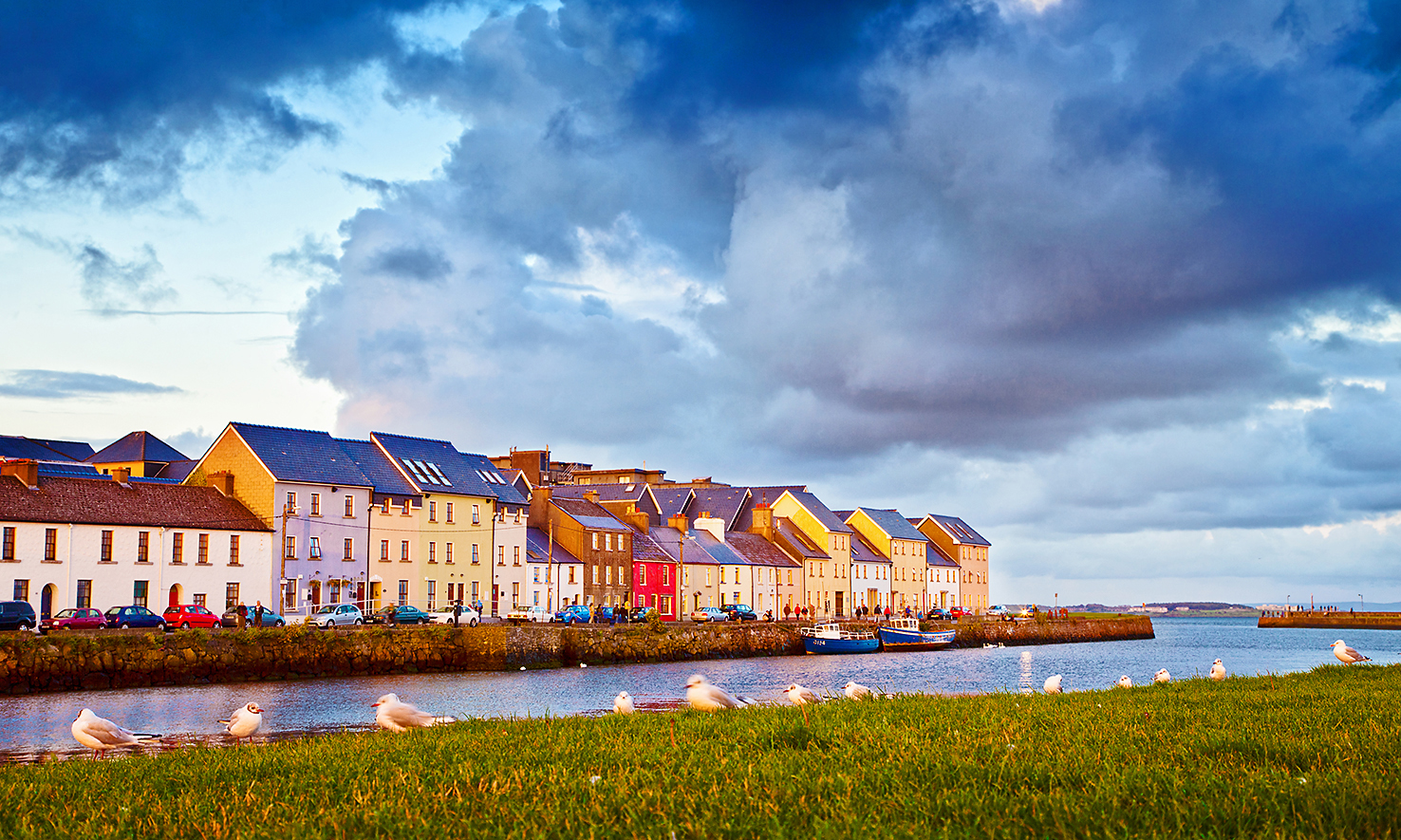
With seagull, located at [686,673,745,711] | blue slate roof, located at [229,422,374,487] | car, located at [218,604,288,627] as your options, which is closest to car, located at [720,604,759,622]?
blue slate roof, located at [229,422,374,487]

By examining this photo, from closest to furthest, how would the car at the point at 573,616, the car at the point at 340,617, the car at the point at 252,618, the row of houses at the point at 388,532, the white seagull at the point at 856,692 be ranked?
1. the white seagull at the point at 856,692
2. the car at the point at 252,618
3. the row of houses at the point at 388,532
4. the car at the point at 340,617
5. the car at the point at 573,616

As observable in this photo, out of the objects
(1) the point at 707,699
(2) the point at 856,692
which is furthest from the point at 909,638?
(1) the point at 707,699

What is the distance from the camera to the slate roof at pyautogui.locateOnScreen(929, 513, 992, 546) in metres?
151

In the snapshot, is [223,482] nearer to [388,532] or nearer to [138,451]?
[388,532]

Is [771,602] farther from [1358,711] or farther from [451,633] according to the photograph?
[1358,711]

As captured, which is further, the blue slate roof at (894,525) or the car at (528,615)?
the blue slate roof at (894,525)

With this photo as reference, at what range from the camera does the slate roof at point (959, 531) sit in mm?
150875

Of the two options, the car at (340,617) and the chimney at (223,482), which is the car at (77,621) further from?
the chimney at (223,482)

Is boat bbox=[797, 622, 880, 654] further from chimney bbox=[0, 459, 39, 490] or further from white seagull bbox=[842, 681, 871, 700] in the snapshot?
white seagull bbox=[842, 681, 871, 700]

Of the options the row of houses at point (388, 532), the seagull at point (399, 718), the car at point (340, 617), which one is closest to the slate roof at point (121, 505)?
the row of houses at point (388, 532)

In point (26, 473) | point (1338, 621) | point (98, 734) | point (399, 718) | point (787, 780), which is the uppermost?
point (26, 473)

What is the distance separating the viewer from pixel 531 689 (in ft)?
153

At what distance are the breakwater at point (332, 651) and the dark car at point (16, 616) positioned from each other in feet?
22.3

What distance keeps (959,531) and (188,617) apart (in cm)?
11020
